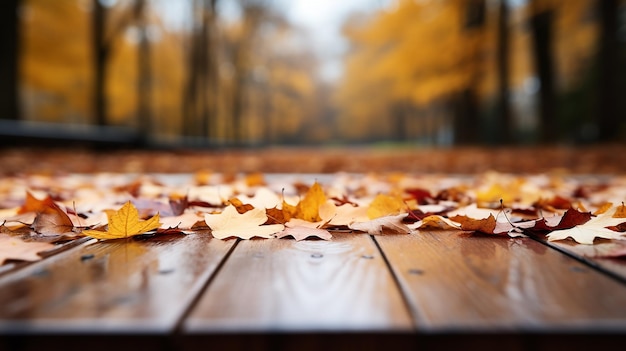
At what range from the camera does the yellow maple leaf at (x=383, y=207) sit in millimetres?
1336

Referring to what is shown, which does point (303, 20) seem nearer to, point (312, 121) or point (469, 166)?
point (312, 121)

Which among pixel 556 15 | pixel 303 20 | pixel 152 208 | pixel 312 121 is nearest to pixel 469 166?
pixel 152 208

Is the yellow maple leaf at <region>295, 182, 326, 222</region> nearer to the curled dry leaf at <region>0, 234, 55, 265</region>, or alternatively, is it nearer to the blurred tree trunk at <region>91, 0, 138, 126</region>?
the curled dry leaf at <region>0, 234, 55, 265</region>

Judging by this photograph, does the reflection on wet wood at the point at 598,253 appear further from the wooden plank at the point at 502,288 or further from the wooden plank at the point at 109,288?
the wooden plank at the point at 109,288

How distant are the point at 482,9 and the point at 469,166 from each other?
283 inches

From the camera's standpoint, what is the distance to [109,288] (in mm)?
753

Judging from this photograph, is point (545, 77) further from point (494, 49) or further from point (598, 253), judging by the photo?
point (598, 253)

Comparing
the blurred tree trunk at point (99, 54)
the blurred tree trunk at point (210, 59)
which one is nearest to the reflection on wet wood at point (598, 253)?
the blurred tree trunk at point (99, 54)

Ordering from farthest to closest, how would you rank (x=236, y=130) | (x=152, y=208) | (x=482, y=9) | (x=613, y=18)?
1. (x=236, y=130)
2. (x=482, y=9)
3. (x=613, y=18)
4. (x=152, y=208)

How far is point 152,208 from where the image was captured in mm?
1493

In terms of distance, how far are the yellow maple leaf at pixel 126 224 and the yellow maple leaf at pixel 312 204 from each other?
0.40m

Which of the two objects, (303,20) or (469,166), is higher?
(303,20)

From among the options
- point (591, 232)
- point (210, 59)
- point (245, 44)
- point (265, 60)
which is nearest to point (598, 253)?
point (591, 232)

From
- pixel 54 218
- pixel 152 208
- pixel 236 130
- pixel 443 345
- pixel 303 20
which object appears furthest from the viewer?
pixel 303 20
